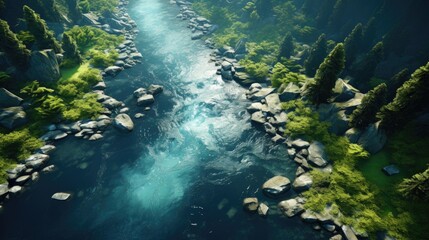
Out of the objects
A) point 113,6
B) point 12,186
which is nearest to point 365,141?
point 12,186

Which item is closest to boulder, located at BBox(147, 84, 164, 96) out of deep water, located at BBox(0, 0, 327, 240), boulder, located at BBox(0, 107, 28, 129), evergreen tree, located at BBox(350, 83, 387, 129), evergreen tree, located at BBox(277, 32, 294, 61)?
deep water, located at BBox(0, 0, 327, 240)

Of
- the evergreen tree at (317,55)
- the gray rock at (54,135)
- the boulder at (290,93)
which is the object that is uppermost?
the evergreen tree at (317,55)

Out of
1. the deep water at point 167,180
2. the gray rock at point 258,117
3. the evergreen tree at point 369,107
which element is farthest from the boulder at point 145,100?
the evergreen tree at point 369,107

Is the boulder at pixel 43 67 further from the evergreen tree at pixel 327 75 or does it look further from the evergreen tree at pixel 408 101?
the evergreen tree at pixel 408 101

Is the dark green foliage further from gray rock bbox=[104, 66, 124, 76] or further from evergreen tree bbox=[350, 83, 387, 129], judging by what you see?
gray rock bbox=[104, 66, 124, 76]

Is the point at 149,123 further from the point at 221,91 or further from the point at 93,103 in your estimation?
the point at 221,91

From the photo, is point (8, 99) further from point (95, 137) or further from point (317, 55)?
point (317, 55)

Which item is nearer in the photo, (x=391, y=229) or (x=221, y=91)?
(x=391, y=229)
